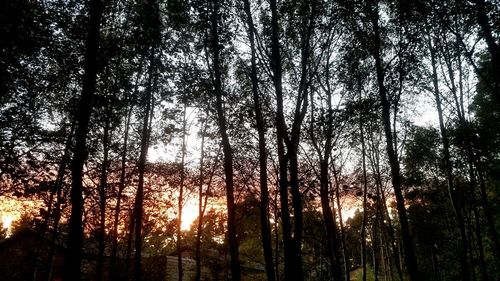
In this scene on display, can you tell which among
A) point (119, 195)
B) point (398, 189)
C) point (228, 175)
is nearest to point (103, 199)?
point (119, 195)

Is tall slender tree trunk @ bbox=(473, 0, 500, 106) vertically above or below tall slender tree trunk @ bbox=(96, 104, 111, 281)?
above

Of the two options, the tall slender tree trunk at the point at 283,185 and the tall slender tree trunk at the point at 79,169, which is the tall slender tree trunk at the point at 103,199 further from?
the tall slender tree trunk at the point at 283,185

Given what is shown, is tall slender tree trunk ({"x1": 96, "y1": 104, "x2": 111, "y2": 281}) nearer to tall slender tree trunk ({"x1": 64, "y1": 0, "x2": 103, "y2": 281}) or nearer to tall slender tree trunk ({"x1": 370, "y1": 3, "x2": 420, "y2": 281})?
tall slender tree trunk ({"x1": 64, "y1": 0, "x2": 103, "y2": 281})

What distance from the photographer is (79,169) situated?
859 centimetres

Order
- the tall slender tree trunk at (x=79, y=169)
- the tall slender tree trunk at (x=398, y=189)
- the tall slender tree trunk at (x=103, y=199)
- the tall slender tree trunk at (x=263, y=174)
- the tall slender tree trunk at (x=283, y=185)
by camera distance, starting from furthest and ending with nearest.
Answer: the tall slender tree trunk at (x=103, y=199), the tall slender tree trunk at (x=263, y=174), the tall slender tree trunk at (x=398, y=189), the tall slender tree trunk at (x=283, y=185), the tall slender tree trunk at (x=79, y=169)

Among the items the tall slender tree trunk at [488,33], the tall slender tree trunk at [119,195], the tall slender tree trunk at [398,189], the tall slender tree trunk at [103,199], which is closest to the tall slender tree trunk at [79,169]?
the tall slender tree trunk at [103,199]

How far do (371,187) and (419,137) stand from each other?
600 cm

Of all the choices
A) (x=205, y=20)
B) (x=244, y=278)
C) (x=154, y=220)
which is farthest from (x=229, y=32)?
(x=244, y=278)

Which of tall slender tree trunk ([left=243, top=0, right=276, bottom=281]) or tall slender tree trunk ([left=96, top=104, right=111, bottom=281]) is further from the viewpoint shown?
tall slender tree trunk ([left=96, top=104, right=111, bottom=281])

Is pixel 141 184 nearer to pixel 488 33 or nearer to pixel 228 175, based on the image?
pixel 228 175

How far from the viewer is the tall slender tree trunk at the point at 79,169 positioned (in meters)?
8.15

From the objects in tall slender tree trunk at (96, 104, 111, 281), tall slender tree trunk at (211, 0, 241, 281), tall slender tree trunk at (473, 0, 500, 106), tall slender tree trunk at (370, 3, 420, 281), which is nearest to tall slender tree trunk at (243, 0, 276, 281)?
tall slender tree trunk at (211, 0, 241, 281)

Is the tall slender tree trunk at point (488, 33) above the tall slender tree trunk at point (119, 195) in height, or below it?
above

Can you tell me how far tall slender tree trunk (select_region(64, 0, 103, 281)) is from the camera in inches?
321
